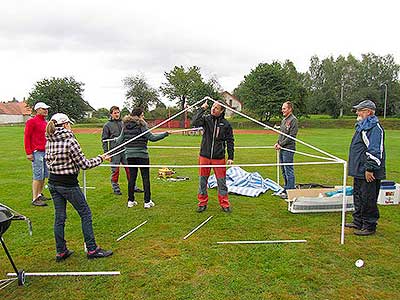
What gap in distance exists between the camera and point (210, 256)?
4500 mm

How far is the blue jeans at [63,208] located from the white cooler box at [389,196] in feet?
18.6

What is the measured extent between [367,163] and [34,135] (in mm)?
5925

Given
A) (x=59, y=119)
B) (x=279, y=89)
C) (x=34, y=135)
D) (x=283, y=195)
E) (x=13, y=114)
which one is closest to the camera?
(x=59, y=119)

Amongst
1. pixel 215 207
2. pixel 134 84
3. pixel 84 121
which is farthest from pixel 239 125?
pixel 215 207

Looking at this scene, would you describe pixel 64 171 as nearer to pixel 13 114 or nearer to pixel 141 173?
pixel 141 173

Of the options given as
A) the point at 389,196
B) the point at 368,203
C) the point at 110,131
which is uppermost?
the point at 110,131

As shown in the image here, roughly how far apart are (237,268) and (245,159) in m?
10.1

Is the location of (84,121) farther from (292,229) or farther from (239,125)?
(292,229)

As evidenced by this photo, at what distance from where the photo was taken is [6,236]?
5168 mm

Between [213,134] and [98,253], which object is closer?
[98,253]

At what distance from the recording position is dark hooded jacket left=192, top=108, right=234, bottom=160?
6.27 metres

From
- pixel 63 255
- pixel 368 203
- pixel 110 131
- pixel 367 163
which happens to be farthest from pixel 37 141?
pixel 368 203

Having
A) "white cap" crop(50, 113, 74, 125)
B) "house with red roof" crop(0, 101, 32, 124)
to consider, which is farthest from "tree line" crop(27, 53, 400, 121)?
"white cap" crop(50, 113, 74, 125)

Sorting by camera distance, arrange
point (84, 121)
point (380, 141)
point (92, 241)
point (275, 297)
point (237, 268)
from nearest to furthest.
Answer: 1. point (275, 297)
2. point (237, 268)
3. point (92, 241)
4. point (380, 141)
5. point (84, 121)
